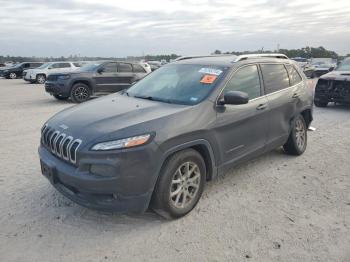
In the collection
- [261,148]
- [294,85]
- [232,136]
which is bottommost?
[261,148]

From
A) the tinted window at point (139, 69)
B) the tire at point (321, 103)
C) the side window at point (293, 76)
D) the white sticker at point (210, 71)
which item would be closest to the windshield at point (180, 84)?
the white sticker at point (210, 71)

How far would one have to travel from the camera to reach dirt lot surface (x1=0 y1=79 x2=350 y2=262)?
10.4 feet

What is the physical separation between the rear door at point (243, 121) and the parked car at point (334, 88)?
6946 mm

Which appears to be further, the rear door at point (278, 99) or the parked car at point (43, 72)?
the parked car at point (43, 72)

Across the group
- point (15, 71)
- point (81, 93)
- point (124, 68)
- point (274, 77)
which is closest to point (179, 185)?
point (274, 77)

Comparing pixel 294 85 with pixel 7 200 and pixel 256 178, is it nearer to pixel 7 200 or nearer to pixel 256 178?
pixel 256 178

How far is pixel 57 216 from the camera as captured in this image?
12.6 ft

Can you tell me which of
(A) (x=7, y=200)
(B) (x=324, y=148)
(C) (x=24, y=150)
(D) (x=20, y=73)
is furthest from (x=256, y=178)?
(D) (x=20, y=73)

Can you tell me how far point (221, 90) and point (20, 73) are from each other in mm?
33002

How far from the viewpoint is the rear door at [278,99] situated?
16.5 ft

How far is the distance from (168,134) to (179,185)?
609 mm

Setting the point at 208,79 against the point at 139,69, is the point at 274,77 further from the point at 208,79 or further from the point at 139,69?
the point at 139,69

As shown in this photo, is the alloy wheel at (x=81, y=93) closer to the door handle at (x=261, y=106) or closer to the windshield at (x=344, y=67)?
the windshield at (x=344, y=67)

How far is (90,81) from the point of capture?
43.3 feet
